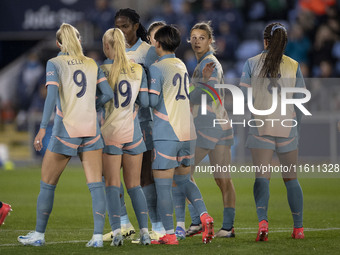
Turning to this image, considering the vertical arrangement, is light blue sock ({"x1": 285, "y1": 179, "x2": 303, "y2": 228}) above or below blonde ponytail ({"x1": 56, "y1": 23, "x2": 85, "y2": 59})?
below

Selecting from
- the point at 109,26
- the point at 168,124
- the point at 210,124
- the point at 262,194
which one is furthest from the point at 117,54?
the point at 109,26

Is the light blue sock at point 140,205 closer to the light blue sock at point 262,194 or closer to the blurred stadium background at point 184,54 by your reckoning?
the light blue sock at point 262,194

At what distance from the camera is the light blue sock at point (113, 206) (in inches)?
271

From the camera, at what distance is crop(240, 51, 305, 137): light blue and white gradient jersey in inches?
282

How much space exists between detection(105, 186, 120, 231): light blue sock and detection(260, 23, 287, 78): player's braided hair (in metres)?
1.82

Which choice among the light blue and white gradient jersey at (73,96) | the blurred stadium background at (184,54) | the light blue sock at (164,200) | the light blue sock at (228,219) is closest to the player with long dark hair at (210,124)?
the light blue sock at (228,219)

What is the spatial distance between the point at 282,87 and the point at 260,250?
165 centimetres

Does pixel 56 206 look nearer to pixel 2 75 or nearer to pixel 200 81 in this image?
pixel 200 81

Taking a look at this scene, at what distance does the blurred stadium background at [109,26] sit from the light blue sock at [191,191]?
487 inches

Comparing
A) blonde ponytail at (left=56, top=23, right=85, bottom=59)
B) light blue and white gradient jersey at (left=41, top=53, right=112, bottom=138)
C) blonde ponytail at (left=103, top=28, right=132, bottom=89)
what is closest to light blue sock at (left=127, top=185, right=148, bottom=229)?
light blue and white gradient jersey at (left=41, top=53, right=112, bottom=138)

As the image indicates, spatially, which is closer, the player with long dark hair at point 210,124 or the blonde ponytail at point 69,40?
the blonde ponytail at point 69,40

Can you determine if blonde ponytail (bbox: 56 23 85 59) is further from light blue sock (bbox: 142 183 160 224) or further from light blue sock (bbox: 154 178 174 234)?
light blue sock (bbox: 142 183 160 224)

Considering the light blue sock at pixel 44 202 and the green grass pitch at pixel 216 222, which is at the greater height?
the light blue sock at pixel 44 202

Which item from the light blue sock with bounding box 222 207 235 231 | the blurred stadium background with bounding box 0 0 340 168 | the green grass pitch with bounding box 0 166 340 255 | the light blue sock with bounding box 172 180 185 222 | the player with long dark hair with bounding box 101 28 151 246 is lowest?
the green grass pitch with bounding box 0 166 340 255
